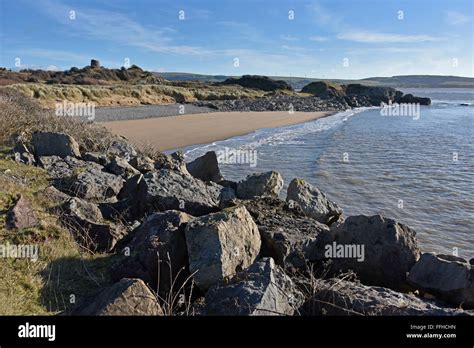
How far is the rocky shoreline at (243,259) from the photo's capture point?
11.4ft

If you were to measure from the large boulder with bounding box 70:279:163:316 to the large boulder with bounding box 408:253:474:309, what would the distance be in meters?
2.65

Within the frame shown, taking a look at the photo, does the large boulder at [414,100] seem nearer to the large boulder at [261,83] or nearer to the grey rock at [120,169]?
the large boulder at [261,83]

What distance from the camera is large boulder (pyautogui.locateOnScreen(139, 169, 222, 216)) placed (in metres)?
6.06

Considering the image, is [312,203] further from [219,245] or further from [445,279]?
[219,245]

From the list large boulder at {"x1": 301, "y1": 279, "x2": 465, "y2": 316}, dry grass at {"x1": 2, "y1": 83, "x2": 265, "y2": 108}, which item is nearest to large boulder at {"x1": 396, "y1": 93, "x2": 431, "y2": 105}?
dry grass at {"x1": 2, "y1": 83, "x2": 265, "y2": 108}

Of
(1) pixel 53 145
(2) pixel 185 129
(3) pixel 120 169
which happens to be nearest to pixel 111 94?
→ (2) pixel 185 129

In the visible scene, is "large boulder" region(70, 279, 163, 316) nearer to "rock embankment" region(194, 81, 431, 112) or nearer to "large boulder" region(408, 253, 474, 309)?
"large boulder" region(408, 253, 474, 309)

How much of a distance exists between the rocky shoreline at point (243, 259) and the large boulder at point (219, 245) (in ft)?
0.03

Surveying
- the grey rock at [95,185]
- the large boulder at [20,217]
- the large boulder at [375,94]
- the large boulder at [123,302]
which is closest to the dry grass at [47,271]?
the large boulder at [20,217]

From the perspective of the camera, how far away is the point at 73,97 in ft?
142

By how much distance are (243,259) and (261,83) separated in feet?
310

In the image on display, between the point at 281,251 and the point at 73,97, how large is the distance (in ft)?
142

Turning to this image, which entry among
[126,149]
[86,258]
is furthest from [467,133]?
[86,258]
